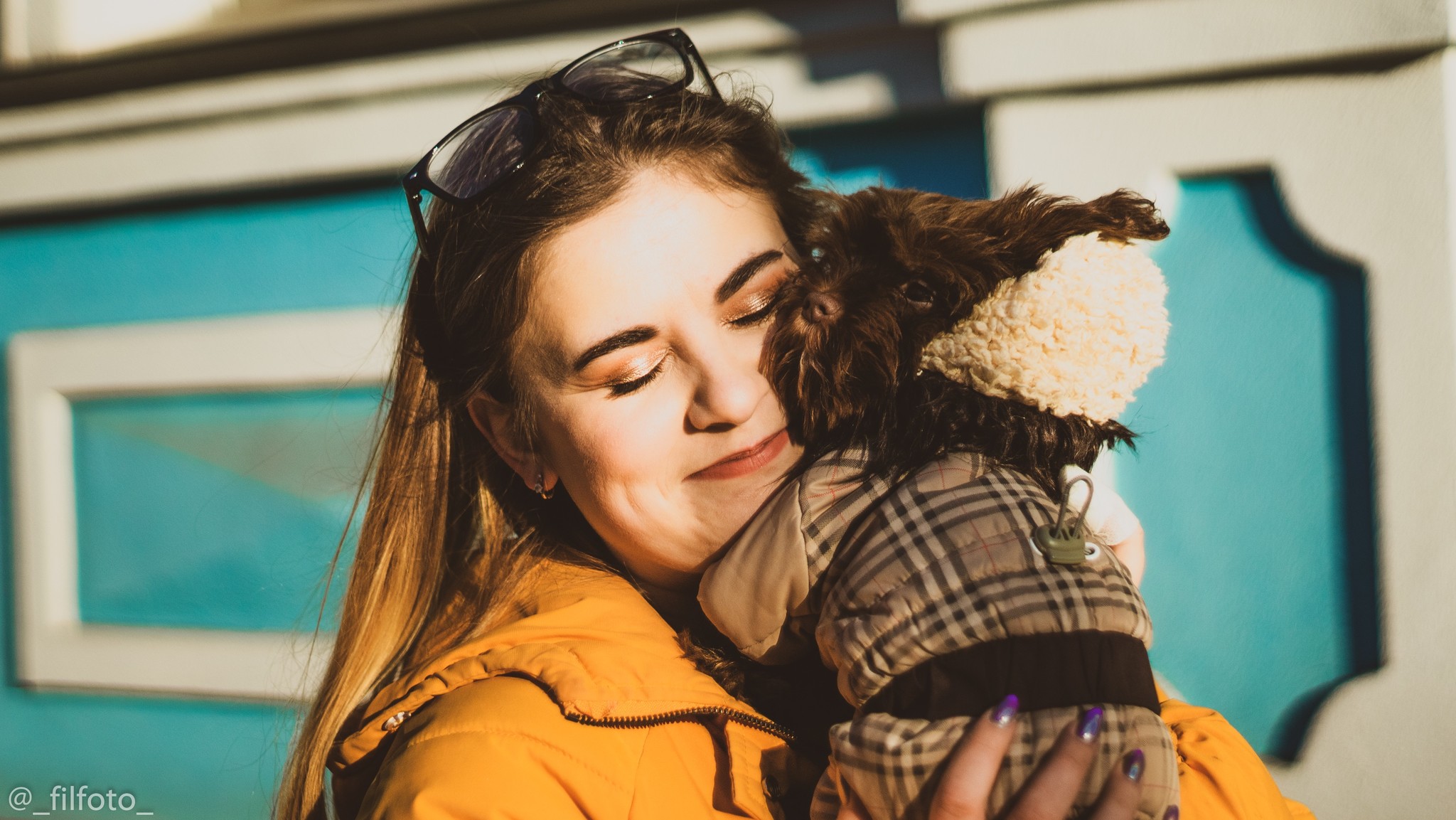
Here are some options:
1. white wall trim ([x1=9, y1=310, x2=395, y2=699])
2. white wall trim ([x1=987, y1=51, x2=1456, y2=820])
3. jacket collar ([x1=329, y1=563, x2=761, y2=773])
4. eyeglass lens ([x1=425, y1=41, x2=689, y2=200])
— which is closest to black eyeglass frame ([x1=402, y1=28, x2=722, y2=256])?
eyeglass lens ([x1=425, y1=41, x2=689, y2=200])

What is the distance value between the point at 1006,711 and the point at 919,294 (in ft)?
1.74

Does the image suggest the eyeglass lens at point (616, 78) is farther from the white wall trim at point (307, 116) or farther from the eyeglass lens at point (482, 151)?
the white wall trim at point (307, 116)

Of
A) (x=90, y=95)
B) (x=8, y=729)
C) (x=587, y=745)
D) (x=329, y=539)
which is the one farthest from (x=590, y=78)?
(x=8, y=729)

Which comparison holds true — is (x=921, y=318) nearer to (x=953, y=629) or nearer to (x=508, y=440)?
(x=953, y=629)

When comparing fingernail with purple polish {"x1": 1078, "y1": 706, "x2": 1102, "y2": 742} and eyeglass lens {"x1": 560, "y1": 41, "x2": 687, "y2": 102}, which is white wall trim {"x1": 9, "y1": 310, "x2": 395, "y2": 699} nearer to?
eyeglass lens {"x1": 560, "y1": 41, "x2": 687, "y2": 102}

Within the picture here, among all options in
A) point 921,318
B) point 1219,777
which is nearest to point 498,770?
point 921,318

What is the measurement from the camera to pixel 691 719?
1.25m

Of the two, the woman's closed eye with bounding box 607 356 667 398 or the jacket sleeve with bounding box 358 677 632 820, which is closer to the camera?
the jacket sleeve with bounding box 358 677 632 820

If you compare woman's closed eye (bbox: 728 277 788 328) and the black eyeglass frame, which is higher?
the black eyeglass frame

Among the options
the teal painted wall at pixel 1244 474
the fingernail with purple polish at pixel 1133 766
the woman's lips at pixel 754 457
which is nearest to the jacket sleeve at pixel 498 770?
the woman's lips at pixel 754 457

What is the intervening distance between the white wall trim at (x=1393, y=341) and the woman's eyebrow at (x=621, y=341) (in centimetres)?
137

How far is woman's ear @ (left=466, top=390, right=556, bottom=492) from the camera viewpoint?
1.53 m

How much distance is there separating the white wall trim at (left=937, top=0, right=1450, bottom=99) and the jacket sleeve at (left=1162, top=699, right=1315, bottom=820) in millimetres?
1331

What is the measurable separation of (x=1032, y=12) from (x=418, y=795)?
1922 mm
